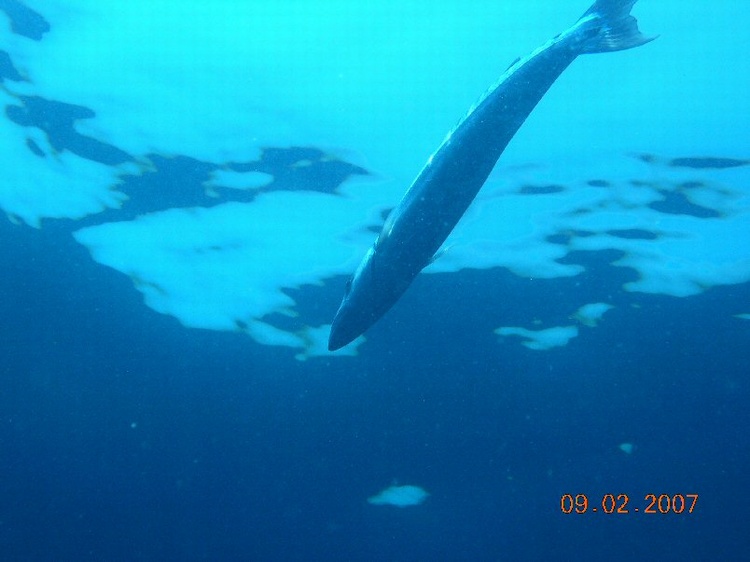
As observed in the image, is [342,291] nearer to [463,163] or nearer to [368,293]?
[368,293]

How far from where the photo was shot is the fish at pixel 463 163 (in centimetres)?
286

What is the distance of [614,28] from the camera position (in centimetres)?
329

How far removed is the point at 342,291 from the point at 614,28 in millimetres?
10902

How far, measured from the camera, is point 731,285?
12797 millimetres

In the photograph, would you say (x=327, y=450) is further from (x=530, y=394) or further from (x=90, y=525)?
(x=90, y=525)

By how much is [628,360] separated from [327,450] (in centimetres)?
1092

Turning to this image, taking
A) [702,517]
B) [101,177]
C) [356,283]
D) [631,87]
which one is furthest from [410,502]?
[356,283]
